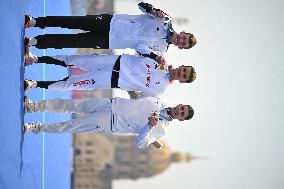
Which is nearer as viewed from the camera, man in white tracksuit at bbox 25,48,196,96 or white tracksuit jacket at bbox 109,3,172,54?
man in white tracksuit at bbox 25,48,196,96

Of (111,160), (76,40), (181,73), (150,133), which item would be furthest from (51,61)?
(111,160)

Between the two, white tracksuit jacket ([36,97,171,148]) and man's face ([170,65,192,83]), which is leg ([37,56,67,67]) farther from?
man's face ([170,65,192,83])

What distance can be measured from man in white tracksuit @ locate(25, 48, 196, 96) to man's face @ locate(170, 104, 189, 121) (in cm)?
46

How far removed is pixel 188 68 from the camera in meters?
6.03

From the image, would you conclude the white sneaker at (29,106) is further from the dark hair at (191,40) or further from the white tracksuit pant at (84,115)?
the dark hair at (191,40)

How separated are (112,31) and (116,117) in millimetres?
1577

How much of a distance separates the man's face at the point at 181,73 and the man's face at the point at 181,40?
1.20 feet

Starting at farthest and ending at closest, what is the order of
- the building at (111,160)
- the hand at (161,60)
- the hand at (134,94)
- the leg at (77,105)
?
the building at (111,160)
the hand at (134,94)
the leg at (77,105)
the hand at (161,60)

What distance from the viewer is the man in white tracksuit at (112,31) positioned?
6.41 m

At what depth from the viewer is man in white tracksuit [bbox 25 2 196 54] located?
641cm

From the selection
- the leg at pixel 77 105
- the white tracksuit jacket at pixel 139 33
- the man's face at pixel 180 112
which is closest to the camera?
the man's face at pixel 180 112

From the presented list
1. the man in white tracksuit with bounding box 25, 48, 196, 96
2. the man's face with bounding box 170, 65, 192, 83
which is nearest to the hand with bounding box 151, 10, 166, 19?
the man in white tracksuit with bounding box 25, 48, 196, 96

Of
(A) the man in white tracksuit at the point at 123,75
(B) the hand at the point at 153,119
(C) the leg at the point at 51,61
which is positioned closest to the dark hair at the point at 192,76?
(A) the man in white tracksuit at the point at 123,75

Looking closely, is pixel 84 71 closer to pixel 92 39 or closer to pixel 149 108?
pixel 92 39
